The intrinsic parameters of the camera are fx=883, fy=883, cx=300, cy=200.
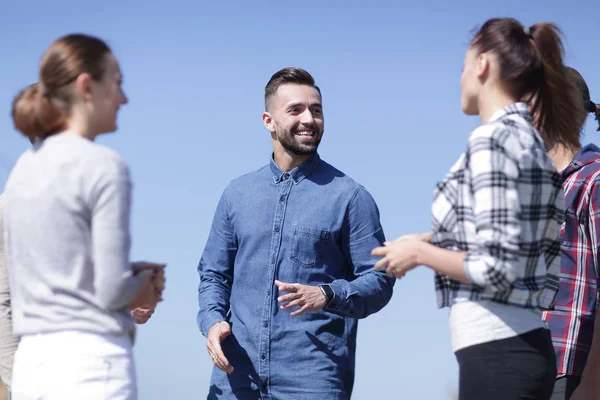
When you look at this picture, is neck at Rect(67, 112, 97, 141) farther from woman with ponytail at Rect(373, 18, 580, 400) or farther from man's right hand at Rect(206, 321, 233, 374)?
man's right hand at Rect(206, 321, 233, 374)

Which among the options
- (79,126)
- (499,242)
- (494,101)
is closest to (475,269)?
(499,242)

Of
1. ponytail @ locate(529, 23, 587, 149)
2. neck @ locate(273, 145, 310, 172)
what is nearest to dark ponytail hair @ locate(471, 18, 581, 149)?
ponytail @ locate(529, 23, 587, 149)

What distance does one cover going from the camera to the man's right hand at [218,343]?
4.51 metres

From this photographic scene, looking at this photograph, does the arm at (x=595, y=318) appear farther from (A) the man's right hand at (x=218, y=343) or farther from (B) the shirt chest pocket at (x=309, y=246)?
(A) the man's right hand at (x=218, y=343)

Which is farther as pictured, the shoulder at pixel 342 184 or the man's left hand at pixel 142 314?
the man's left hand at pixel 142 314

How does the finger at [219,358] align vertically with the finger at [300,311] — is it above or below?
below

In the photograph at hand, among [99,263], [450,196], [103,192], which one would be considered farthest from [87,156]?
[450,196]

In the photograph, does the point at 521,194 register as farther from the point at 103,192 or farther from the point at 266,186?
the point at 266,186

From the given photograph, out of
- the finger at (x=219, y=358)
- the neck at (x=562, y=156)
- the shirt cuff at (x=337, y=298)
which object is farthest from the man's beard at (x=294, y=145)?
the neck at (x=562, y=156)

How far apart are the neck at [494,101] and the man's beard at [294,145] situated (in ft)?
6.02

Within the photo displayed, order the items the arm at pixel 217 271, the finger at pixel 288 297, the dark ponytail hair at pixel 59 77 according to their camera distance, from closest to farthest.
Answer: the dark ponytail hair at pixel 59 77 < the finger at pixel 288 297 < the arm at pixel 217 271

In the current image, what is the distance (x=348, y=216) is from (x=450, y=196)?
5.47ft

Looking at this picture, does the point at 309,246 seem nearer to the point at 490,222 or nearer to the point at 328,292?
the point at 328,292

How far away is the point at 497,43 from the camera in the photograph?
10.8 feet
